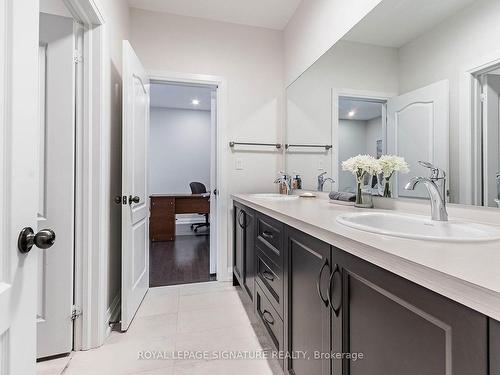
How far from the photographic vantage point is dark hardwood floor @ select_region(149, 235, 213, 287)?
2.70 m

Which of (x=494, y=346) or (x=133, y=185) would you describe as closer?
(x=494, y=346)

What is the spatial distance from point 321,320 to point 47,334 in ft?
5.02

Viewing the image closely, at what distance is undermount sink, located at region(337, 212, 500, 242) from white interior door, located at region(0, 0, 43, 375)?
89 cm

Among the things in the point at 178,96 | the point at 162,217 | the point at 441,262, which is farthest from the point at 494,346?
the point at 178,96

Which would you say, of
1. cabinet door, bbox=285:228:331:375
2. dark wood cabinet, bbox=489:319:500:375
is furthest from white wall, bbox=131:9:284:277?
dark wood cabinet, bbox=489:319:500:375

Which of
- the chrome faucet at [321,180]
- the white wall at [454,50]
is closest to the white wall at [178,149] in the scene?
the chrome faucet at [321,180]

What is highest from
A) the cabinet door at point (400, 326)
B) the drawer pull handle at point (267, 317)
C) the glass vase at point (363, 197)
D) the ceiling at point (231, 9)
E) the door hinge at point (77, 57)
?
the ceiling at point (231, 9)

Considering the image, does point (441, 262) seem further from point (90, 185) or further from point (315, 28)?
point (315, 28)

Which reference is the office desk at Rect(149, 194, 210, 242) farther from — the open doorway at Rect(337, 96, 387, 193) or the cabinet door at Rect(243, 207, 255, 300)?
the open doorway at Rect(337, 96, 387, 193)

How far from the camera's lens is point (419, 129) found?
48.8 inches

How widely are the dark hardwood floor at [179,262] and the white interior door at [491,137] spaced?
2328mm

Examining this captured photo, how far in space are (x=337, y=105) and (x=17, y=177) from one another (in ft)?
5.92

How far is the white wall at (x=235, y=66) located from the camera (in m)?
2.42

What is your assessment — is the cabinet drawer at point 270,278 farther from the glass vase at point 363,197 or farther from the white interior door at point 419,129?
the white interior door at point 419,129
